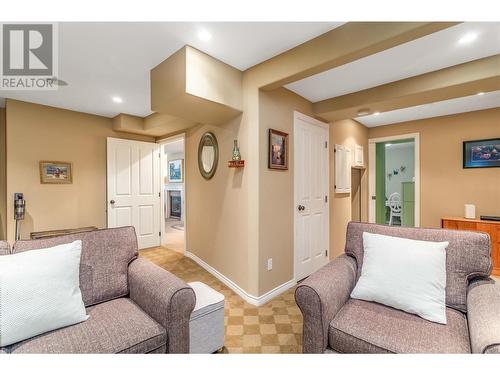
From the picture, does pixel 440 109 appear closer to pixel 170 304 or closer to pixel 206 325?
pixel 206 325

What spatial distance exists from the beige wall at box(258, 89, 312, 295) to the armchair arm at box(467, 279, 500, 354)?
1.55 meters

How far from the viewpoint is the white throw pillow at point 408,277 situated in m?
1.27

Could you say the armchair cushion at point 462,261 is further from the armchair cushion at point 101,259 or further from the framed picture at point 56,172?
the framed picture at point 56,172

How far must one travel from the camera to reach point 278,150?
100 inches

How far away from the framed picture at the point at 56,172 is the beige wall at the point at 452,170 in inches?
217

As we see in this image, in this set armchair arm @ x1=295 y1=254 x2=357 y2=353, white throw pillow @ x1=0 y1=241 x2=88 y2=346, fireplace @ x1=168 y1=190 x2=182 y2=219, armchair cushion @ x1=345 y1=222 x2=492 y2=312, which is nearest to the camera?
white throw pillow @ x1=0 y1=241 x2=88 y2=346

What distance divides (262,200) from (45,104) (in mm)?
3438

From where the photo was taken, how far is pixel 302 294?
128 centimetres

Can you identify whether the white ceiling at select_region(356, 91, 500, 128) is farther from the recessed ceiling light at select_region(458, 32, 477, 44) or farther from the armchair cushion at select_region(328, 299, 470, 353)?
the armchair cushion at select_region(328, 299, 470, 353)

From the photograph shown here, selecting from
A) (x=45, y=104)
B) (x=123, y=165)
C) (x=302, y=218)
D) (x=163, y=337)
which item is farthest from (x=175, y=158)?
(x=163, y=337)

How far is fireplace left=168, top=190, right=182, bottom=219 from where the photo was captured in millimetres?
8016

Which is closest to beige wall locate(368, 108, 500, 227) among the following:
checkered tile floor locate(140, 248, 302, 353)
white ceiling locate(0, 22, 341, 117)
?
checkered tile floor locate(140, 248, 302, 353)

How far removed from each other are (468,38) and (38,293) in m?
3.27

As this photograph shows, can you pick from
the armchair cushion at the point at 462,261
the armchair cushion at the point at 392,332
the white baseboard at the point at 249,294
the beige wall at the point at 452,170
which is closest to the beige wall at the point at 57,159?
the white baseboard at the point at 249,294
